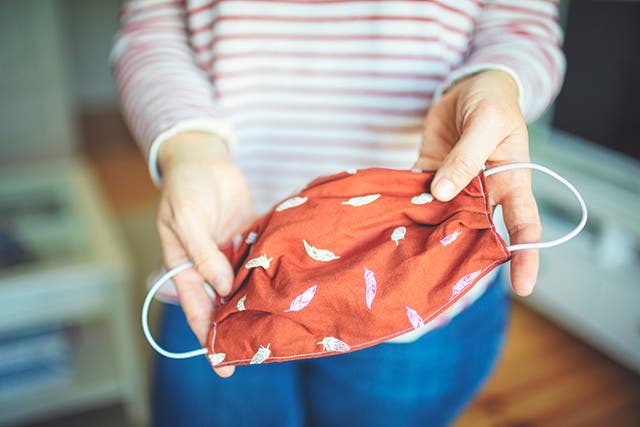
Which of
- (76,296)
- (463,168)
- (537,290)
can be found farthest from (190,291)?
(537,290)

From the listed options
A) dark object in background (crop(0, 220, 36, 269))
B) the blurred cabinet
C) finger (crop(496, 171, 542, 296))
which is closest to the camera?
finger (crop(496, 171, 542, 296))

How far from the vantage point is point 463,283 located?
50 cm

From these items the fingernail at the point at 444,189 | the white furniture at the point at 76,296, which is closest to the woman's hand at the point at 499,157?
the fingernail at the point at 444,189

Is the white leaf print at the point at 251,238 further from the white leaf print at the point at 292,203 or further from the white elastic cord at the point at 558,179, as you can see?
the white elastic cord at the point at 558,179

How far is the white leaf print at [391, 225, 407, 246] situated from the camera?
0.53m

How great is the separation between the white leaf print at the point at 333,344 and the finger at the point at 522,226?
161 millimetres

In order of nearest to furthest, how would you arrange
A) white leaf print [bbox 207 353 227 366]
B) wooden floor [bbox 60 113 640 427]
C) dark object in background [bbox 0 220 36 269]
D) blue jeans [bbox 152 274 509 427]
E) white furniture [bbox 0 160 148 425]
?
white leaf print [bbox 207 353 227 366] < blue jeans [bbox 152 274 509 427] < white furniture [bbox 0 160 148 425] < dark object in background [bbox 0 220 36 269] < wooden floor [bbox 60 113 640 427]

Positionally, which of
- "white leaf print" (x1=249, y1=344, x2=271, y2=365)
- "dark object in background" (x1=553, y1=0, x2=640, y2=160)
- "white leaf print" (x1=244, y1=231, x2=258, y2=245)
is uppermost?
"white leaf print" (x1=244, y1=231, x2=258, y2=245)

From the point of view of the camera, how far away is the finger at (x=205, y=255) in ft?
1.92

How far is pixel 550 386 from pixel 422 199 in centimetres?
143

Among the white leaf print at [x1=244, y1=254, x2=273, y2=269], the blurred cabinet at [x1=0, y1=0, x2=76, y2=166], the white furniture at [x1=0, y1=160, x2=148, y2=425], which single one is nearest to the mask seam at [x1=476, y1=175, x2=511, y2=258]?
the white leaf print at [x1=244, y1=254, x2=273, y2=269]

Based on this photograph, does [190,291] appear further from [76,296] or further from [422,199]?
[76,296]

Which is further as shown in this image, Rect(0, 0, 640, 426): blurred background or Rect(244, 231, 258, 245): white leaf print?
Rect(0, 0, 640, 426): blurred background

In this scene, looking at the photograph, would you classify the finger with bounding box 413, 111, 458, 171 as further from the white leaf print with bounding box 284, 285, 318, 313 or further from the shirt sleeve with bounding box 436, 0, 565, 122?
the white leaf print with bounding box 284, 285, 318, 313
